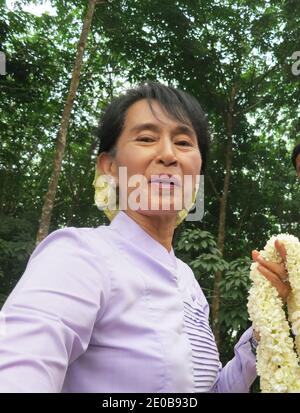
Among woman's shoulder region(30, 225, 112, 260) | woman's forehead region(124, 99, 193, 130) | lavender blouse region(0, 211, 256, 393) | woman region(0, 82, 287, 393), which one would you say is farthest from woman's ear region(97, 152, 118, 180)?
woman's shoulder region(30, 225, 112, 260)

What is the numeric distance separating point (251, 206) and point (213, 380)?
8.85 m

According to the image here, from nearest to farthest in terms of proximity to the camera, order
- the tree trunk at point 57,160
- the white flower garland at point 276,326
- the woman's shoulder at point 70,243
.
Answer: the woman's shoulder at point 70,243, the white flower garland at point 276,326, the tree trunk at point 57,160

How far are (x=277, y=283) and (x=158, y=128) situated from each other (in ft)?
2.19

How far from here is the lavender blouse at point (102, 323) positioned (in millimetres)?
863

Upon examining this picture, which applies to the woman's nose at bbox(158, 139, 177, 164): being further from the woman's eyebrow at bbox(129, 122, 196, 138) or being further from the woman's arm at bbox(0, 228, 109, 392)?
the woman's arm at bbox(0, 228, 109, 392)

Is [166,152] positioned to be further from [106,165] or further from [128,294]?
[128,294]

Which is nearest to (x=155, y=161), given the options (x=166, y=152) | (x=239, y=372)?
(x=166, y=152)

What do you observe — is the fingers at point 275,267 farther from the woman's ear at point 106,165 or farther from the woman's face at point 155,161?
the woman's ear at point 106,165

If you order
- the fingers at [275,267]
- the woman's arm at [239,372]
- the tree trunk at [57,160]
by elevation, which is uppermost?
the tree trunk at [57,160]

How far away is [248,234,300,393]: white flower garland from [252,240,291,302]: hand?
1 centimetres

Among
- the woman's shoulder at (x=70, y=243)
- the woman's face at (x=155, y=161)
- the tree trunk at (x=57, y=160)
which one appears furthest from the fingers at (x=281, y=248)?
the tree trunk at (x=57, y=160)

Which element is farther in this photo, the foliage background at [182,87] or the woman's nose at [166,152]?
the foliage background at [182,87]

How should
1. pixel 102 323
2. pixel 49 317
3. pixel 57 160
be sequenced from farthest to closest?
pixel 57 160
pixel 102 323
pixel 49 317

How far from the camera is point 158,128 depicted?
1405 mm
